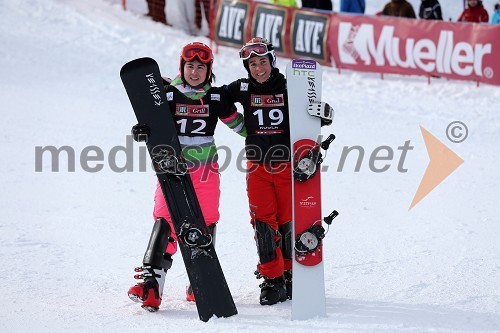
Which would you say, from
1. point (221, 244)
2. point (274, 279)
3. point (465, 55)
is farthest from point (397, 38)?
point (274, 279)

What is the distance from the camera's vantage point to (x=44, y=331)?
15.3ft

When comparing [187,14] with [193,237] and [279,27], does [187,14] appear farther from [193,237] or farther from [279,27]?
[193,237]

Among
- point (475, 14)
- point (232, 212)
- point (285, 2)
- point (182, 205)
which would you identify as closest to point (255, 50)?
→ point (182, 205)

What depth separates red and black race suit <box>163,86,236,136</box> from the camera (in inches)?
205

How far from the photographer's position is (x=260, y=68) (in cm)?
532

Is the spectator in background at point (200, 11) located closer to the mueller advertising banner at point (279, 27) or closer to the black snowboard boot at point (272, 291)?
the mueller advertising banner at point (279, 27)

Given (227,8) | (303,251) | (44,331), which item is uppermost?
(227,8)

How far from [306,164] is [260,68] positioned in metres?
0.75

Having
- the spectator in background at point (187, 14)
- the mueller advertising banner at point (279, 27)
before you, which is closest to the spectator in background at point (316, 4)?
the mueller advertising banner at point (279, 27)

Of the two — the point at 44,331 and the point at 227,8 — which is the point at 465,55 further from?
the point at 44,331

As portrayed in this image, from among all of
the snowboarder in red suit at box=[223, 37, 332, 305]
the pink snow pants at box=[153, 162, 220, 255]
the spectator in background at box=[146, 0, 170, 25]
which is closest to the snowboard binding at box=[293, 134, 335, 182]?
the snowboarder in red suit at box=[223, 37, 332, 305]

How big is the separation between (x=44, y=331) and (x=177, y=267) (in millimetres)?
1634

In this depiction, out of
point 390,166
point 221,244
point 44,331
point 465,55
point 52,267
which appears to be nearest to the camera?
point 44,331

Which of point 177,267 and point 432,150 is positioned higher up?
point 432,150
